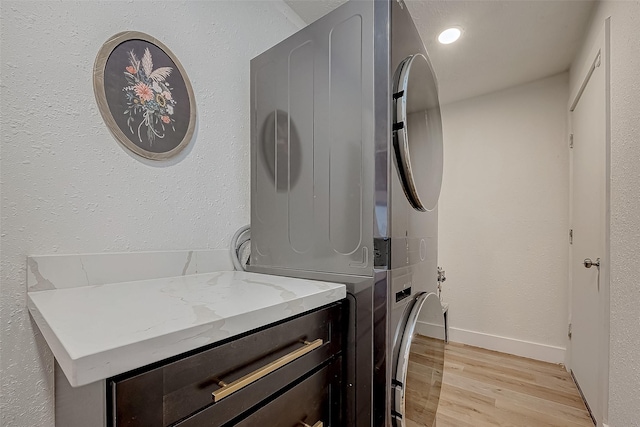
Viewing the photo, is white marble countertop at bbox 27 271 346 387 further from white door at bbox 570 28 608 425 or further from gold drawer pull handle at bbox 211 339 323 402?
white door at bbox 570 28 608 425

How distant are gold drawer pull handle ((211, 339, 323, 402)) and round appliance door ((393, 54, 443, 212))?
61cm

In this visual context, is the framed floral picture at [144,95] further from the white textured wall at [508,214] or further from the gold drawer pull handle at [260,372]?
the white textured wall at [508,214]

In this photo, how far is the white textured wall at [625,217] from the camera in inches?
48.4

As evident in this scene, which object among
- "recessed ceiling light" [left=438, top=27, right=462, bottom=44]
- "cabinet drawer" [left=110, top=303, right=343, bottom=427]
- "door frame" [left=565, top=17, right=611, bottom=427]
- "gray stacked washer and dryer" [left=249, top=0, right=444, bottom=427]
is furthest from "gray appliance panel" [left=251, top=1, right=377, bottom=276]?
"door frame" [left=565, top=17, right=611, bottom=427]

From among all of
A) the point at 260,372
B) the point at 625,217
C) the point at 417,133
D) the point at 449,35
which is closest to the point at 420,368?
the point at 260,372

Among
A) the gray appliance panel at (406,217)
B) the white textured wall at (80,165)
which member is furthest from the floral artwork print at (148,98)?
the gray appliance panel at (406,217)

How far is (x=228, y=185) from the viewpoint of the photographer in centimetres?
142

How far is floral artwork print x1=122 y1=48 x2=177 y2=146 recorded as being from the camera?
42.2 inches

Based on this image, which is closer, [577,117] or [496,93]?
[577,117]

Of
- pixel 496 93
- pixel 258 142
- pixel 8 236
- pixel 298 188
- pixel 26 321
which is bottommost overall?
pixel 26 321

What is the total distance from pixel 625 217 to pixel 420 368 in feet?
3.95

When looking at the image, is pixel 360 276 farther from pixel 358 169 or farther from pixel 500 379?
pixel 500 379

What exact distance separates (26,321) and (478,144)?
3478 mm

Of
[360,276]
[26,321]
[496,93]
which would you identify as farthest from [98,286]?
[496,93]
